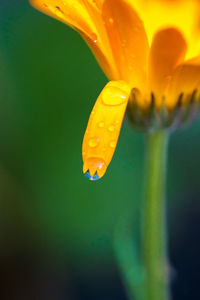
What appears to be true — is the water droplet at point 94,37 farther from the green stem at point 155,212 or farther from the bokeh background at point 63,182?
the bokeh background at point 63,182

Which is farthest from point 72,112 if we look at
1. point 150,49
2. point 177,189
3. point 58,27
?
point 150,49

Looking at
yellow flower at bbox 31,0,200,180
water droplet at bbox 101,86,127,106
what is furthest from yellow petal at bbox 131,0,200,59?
water droplet at bbox 101,86,127,106

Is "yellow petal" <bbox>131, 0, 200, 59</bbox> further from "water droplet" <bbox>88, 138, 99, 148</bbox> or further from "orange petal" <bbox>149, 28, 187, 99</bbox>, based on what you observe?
"water droplet" <bbox>88, 138, 99, 148</bbox>

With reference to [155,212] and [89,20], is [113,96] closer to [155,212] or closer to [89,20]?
[89,20]

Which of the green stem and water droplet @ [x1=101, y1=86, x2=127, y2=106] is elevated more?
Result: water droplet @ [x1=101, y1=86, x2=127, y2=106]

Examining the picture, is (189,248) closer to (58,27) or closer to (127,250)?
(127,250)

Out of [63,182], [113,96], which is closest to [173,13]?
[113,96]

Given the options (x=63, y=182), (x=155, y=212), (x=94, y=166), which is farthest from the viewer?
(x=63, y=182)
